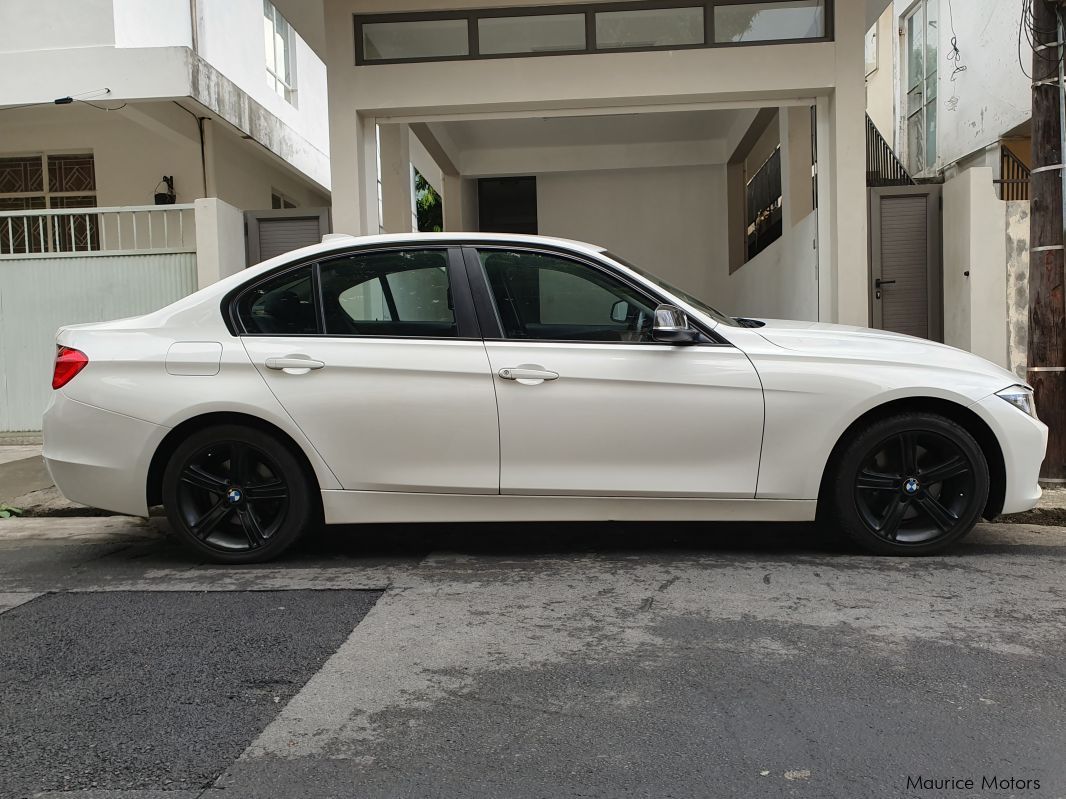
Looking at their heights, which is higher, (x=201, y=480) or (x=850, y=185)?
(x=850, y=185)

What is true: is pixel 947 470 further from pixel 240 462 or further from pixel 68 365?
pixel 68 365

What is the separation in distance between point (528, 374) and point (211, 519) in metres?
1.78

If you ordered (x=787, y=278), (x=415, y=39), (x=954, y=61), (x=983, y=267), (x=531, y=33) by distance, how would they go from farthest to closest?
(x=954, y=61), (x=787, y=278), (x=415, y=39), (x=531, y=33), (x=983, y=267)

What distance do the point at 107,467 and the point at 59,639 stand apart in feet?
3.99

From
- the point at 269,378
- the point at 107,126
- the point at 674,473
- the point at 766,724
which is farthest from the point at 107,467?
the point at 107,126

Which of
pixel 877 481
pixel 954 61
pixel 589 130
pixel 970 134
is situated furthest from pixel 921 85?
pixel 877 481

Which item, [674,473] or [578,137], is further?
[578,137]

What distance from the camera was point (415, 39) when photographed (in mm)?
9547

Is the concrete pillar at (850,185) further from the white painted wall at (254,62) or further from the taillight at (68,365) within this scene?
the white painted wall at (254,62)

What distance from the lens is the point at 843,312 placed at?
943cm

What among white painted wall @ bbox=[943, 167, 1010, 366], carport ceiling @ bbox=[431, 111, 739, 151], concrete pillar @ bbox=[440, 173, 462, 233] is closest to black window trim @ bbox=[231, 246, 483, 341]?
white painted wall @ bbox=[943, 167, 1010, 366]

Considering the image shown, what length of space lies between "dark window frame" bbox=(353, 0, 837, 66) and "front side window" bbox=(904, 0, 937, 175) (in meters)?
7.38

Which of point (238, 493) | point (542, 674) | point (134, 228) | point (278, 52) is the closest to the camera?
point (542, 674)

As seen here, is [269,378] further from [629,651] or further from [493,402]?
[629,651]
